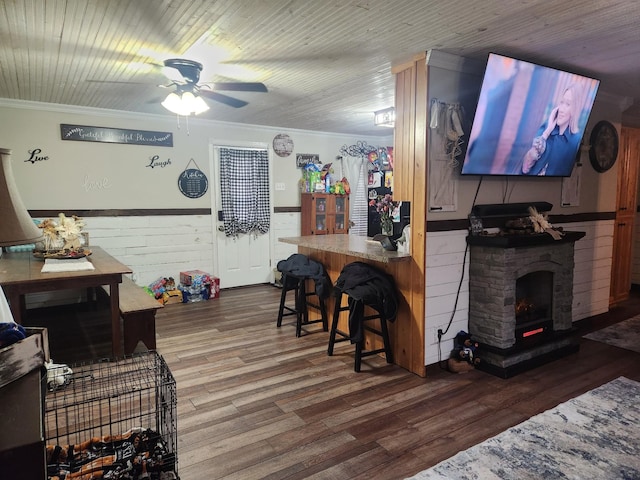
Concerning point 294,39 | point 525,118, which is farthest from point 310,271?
point 525,118

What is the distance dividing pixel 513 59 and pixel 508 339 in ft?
6.61

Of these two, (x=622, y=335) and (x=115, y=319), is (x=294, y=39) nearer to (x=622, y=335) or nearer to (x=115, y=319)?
(x=115, y=319)

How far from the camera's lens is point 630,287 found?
5.75 meters

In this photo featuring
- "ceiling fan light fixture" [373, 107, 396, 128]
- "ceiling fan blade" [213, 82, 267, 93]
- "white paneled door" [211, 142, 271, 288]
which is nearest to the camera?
"ceiling fan blade" [213, 82, 267, 93]

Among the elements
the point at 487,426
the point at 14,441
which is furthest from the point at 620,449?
the point at 14,441

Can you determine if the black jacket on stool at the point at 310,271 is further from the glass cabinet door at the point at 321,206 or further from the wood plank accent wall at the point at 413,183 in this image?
Answer: the glass cabinet door at the point at 321,206

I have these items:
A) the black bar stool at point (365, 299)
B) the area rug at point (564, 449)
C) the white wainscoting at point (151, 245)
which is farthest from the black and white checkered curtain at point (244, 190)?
the area rug at point (564, 449)

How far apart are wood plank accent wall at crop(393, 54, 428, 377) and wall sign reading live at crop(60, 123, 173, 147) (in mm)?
3380

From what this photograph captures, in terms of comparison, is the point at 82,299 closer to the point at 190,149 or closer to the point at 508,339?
the point at 190,149

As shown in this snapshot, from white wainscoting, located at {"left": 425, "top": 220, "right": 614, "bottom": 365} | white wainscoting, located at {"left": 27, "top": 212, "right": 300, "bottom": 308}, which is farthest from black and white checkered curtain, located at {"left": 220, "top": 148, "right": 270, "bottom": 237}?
Answer: white wainscoting, located at {"left": 425, "top": 220, "right": 614, "bottom": 365}

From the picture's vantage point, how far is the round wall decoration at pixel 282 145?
6.19 meters

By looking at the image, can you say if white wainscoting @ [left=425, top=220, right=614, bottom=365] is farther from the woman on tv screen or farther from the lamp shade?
the lamp shade

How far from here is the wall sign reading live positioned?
4789 mm

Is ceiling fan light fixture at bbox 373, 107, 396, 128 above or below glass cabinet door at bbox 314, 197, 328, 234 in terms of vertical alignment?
above
